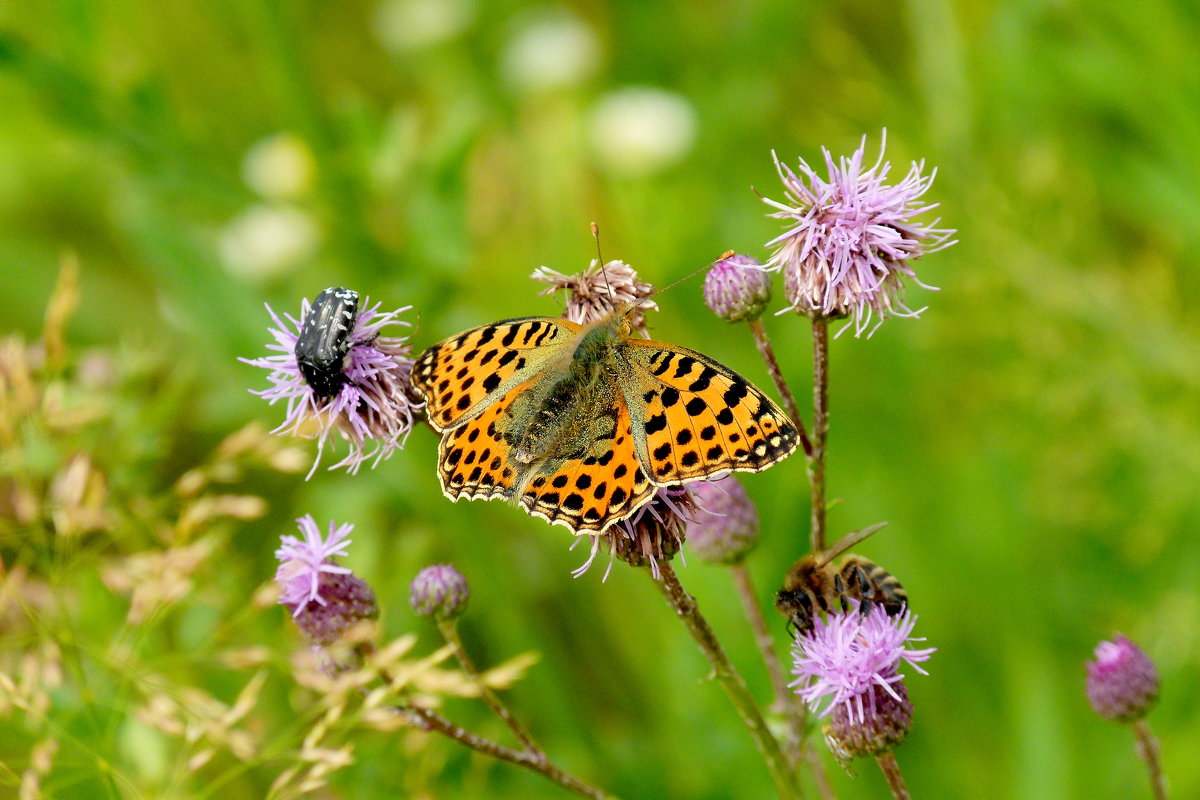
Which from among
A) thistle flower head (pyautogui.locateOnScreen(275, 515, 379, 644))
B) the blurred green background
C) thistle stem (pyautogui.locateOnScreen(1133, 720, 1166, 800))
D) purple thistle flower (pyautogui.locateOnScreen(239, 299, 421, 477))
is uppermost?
the blurred green background

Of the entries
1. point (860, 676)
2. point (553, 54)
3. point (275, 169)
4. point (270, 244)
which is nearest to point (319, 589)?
point (860, 676)

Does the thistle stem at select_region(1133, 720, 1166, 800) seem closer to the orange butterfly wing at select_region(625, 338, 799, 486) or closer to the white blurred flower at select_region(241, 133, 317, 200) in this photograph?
the orange butterfly wing at select_region(625, 338, 799, 486)

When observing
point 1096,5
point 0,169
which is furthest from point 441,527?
point 1096,5

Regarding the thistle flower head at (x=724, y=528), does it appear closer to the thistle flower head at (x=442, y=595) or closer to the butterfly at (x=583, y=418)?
the butterfly at (x=583, y=418)

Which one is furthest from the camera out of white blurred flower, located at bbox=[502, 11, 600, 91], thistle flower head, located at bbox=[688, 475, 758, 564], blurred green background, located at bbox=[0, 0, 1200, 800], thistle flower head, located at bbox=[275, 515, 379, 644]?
white blurred flower, located at bbox=[502, 11, 600, 91]

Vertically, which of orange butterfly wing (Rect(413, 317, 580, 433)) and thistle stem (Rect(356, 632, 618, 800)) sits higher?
orange butterfly wing (Rect(413, 317, 580, 433))

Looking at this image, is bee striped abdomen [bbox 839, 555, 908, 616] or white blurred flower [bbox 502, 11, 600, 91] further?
white blurred flower [bbox 502, 11, 600, 91]

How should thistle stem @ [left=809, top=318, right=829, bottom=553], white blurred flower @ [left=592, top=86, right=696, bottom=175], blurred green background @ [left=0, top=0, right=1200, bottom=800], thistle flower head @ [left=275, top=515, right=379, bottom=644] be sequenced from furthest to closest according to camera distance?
1. white blurred flower @ [left=592, top=86, right=696, bottom=175]
2. blurred green background @ [left=0, top=0, right=1200, bottom=800]
3. thistle flower head @ [left=275, top=515, right=379, bottom=644]
4. thistle stem @ [left=809, top=318, right=829, bottom=553]

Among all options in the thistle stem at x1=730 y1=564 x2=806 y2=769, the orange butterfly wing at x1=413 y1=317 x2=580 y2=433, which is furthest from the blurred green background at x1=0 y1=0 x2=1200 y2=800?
the orange butterfly wing at x1=413 y1=317 x2=580 y2=433
